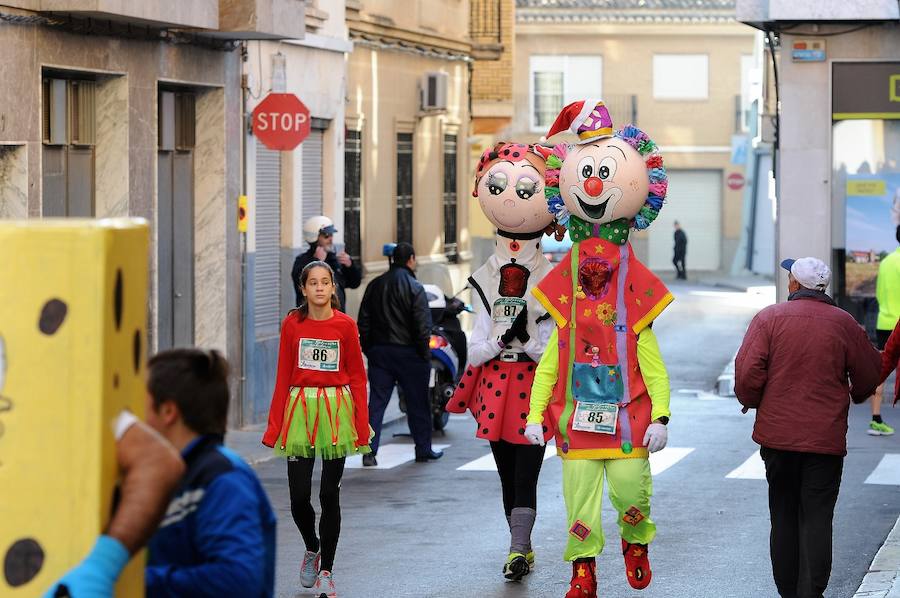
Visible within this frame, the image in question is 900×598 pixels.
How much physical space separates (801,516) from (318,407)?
2608 mm

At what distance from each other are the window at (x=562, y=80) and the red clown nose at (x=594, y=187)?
153 ft

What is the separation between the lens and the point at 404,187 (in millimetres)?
25828

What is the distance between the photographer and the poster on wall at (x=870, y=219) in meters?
20.8

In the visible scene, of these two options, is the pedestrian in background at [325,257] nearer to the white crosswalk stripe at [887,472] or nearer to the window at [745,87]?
the white crosswalk stripe at [887,472]

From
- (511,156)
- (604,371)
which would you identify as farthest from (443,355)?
(604,371)

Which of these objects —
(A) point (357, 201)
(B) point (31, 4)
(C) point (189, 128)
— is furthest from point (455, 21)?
(B) point (31, 4)

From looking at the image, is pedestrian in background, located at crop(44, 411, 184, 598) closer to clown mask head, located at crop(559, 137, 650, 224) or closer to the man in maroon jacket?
the man in maroon jacket

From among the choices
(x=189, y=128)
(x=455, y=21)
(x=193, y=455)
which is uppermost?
(x=455, y=21)

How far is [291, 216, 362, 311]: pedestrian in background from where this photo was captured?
16938 mm

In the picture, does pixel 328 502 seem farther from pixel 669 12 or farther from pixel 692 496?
pixel 669 12

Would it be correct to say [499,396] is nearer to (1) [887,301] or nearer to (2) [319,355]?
(2) [319,355]

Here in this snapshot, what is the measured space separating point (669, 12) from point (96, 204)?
4161 centimetres

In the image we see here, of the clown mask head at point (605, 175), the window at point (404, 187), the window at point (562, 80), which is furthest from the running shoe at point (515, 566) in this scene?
the window at point (562, 80)

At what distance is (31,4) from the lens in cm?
1359
